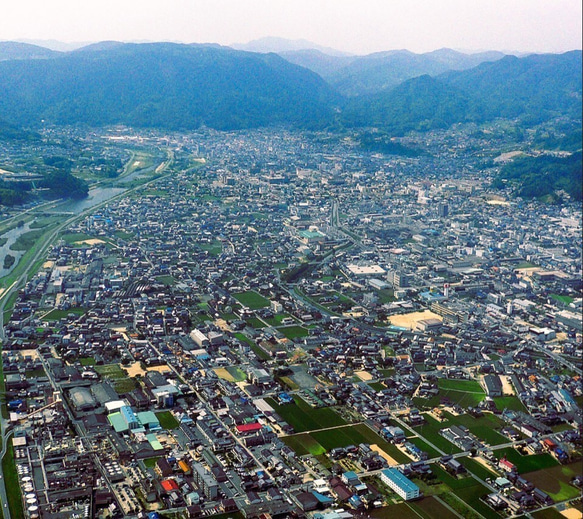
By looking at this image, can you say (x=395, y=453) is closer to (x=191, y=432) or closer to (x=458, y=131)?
(x=191, y=432)

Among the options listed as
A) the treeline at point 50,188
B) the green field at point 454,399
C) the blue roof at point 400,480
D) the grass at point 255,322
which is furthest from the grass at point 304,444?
the treeline at point 50,188

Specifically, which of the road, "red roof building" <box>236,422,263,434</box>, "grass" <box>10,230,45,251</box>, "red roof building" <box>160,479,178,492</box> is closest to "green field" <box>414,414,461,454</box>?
"red roof building" <box>236,422,263,434</box>

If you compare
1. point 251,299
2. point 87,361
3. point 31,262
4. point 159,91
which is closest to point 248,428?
point 87,361

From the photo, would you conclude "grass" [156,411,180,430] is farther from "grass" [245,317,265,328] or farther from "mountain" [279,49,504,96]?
"mountain" [279,49,504,96]

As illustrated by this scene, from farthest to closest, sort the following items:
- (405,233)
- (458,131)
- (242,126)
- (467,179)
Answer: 1. (242,126)
2. (458,131)
3. (467,179)
4. (405,233)

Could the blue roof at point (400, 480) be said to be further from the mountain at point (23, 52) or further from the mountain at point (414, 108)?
the mountain at point (23, 52)

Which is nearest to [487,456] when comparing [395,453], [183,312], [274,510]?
[395,453]
